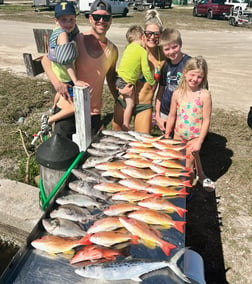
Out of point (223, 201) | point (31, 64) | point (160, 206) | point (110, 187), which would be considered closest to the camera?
point (160, 206)

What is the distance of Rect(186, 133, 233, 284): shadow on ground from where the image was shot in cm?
331

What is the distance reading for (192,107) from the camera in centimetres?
396

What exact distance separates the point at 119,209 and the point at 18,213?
1.77 metres

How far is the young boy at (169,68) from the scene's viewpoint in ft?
12.8

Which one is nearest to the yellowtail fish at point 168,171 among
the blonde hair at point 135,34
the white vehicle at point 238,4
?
the blonde hair at point 135,34

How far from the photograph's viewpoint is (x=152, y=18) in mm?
4016

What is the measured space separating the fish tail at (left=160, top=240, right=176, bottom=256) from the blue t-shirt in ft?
8.98

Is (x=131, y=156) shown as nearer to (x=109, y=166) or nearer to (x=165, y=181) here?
(x=109, y=166)

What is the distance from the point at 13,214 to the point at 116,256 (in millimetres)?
2046

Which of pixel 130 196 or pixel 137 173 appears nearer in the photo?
pixel 130 196

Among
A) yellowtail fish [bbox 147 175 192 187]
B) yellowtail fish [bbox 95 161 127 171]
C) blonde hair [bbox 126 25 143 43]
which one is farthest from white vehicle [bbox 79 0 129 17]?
yellowtail fish [bbox 147 175 192 187]

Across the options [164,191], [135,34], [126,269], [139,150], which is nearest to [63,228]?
[126,269]

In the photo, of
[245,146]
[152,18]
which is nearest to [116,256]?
[152,18]

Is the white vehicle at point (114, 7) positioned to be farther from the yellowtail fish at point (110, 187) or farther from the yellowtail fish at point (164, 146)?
the yellowtail fish at point (110, 187)
